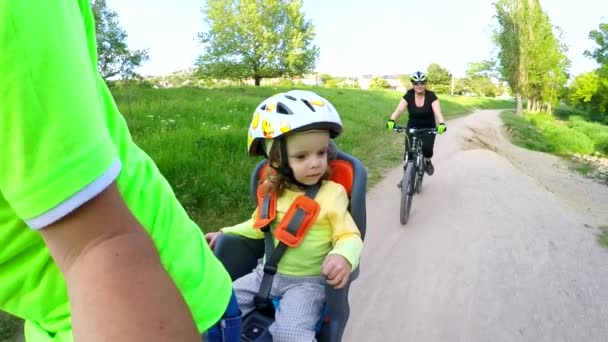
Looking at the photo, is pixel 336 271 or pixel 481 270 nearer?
pixel 336 271

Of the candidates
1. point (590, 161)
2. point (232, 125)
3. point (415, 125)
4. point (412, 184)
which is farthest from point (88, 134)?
point (590, 161)

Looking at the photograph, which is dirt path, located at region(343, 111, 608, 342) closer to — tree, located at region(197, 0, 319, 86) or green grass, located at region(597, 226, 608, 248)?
green grass, located at region(597, 226, 608, 248)

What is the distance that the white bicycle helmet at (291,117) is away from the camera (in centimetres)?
222

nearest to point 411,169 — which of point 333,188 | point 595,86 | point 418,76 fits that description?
point 418,76

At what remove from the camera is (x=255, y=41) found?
35406mm

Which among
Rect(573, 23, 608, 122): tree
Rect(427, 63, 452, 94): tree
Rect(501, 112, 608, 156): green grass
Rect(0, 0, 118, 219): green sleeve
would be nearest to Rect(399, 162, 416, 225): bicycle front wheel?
Rect(0, 0, 118, 219): green sleeve

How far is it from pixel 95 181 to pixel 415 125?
6.86 meters

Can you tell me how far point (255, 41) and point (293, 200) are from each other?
35034 mm

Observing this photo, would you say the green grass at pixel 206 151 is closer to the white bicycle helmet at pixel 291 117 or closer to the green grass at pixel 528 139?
the white bicycle helmet at pixel 291 117

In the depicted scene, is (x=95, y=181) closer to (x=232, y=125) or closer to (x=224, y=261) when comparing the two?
(x=224, y=261)

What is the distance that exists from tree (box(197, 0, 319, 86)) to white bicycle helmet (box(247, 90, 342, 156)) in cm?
3329

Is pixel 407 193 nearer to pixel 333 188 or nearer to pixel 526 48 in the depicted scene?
pixel 333 188

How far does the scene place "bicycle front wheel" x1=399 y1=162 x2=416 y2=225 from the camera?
539cm

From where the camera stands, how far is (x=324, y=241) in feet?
7.16
